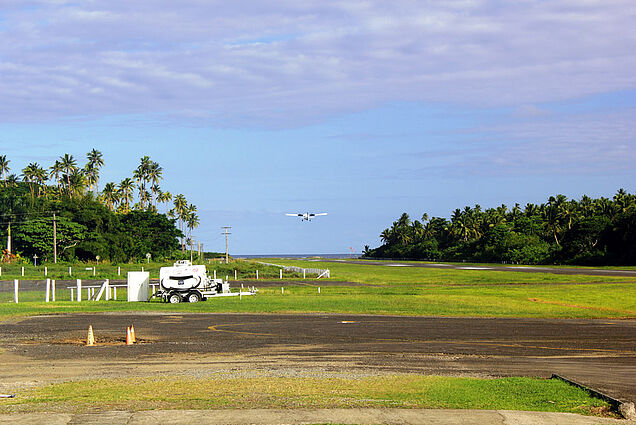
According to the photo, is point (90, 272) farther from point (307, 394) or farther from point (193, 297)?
point (307, 394)

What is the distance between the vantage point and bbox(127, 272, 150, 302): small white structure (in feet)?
172

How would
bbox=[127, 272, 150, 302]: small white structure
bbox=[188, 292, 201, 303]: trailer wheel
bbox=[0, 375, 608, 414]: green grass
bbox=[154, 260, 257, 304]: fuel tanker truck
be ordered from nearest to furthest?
bbox=[0, 375, 608, 414]: green grass → bbox=[154, 260, 257, 304]: fuel tanker truck → bbox=[188, 292, 201, 303]: trailer wheel → bbox=[127, 272, 150, 302]: small white structure

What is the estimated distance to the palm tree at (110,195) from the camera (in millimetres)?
179250

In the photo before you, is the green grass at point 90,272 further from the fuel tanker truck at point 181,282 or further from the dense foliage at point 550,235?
the dense foliage at point 550,235

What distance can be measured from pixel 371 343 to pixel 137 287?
1259 inches

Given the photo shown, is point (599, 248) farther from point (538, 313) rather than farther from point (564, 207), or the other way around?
point (538, 313)

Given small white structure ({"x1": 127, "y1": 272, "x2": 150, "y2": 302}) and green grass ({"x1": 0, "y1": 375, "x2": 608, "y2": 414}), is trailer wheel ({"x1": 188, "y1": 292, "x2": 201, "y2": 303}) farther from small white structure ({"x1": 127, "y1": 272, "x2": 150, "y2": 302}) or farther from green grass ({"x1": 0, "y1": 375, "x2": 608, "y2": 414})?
green grass ({"x1": 0, "y1": 375, "x2": 608, "y2": 414})

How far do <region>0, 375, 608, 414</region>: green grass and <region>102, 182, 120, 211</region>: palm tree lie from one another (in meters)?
170

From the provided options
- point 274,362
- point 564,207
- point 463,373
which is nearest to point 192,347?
point 274,362

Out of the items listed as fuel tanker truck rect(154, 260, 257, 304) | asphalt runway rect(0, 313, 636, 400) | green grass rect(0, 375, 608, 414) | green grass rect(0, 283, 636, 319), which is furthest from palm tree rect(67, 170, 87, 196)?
green grass rect(0, 375, 608, 414)

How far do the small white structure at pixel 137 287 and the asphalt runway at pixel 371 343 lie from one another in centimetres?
1554

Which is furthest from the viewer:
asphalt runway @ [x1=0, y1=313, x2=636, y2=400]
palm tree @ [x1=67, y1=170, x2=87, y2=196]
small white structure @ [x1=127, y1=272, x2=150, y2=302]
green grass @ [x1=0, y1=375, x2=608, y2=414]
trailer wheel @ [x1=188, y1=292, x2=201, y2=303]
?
palm tree @ [x1=67, y1=170, x2=87, y2=196]

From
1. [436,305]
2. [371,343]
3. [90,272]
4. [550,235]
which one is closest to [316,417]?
[371,343]

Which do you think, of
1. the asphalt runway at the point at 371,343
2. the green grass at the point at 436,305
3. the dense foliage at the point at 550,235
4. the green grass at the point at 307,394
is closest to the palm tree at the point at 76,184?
the dense foliage at the point at 550,235
